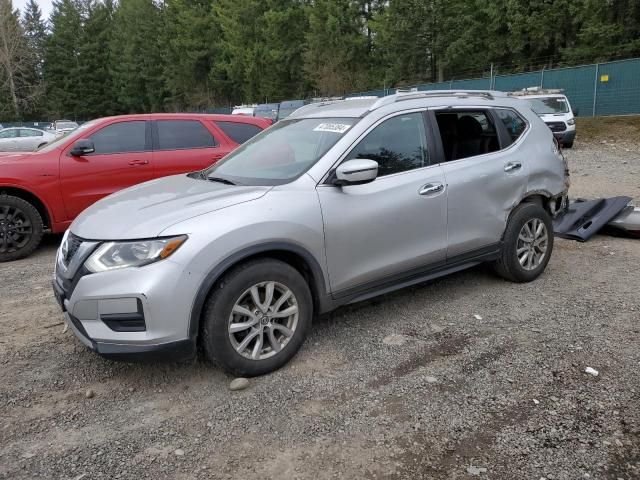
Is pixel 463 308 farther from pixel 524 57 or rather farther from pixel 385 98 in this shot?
pixel 524 57

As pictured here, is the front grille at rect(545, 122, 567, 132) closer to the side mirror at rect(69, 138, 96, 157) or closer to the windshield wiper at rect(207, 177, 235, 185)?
the side mirror at rect(69, 138, 96, 157)

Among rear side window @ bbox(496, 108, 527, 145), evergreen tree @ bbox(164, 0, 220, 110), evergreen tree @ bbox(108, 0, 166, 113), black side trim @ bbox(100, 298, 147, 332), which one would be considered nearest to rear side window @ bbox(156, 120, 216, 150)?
rear side window @ bbox(496, 108, 527, 145)

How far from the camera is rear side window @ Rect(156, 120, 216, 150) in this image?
23.3ft

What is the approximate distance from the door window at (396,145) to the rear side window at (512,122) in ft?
3.34

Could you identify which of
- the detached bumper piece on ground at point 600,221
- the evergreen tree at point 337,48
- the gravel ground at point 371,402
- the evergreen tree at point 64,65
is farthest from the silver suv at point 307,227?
the evergreen tree at point 64,65

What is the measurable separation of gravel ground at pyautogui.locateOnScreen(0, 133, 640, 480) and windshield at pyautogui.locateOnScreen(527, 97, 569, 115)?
1414 cm

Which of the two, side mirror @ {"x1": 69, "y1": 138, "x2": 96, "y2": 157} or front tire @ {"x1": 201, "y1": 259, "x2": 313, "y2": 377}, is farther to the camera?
side mirror @ {"x1": 69, "y1": 138, "x2": 96, "y2": 157}

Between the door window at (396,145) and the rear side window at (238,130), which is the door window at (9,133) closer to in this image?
the rear side window at (238,130)

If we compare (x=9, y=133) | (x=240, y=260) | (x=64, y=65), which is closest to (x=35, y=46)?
(x=64, y=65)

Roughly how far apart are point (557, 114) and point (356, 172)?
617 inches

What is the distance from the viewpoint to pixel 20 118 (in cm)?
5834

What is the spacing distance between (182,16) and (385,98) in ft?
222

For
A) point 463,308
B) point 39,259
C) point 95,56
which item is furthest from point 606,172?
point 95,56

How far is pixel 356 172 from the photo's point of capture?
3.46 m
